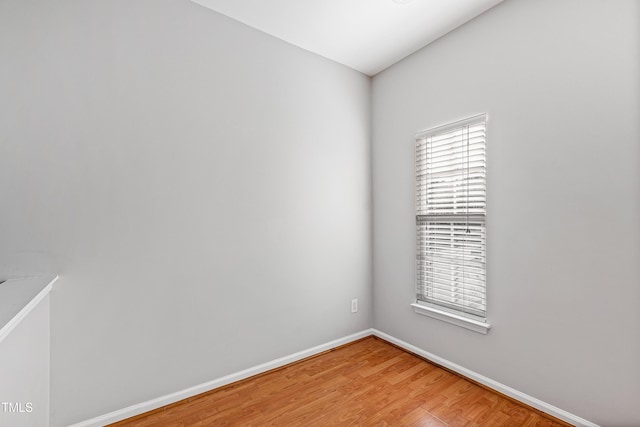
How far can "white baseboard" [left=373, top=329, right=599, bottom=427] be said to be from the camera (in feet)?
5.50

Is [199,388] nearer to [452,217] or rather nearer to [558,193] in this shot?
[452,217]

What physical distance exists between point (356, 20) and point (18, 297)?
2487mm

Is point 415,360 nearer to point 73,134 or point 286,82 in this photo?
point 286,82

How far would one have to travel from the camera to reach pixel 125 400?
1.76m

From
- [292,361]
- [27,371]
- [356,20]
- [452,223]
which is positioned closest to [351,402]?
[292,361]

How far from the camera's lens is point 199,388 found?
199 cm

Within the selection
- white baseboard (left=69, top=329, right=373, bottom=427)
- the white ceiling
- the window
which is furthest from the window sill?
the white ceiling

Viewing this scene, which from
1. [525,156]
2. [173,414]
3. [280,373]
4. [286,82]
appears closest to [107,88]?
[286,82]

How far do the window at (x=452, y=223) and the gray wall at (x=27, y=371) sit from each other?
2.39 meters

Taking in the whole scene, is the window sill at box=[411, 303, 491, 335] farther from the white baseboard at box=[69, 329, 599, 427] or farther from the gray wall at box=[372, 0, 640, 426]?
the white baseboard at box=[69, 329, 599, 427]

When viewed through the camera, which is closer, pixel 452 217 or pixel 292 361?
pixel 452 217

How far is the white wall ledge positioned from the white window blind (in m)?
2.41

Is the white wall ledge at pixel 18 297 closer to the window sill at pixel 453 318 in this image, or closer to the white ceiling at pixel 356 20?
the white ceiling at pixel 356 20

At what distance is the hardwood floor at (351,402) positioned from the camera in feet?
5.69
